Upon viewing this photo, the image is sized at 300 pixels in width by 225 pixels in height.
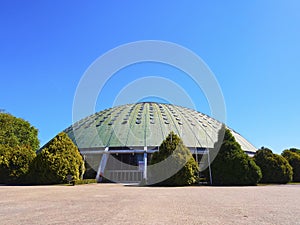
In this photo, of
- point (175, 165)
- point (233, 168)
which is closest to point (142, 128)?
point (175, 165)

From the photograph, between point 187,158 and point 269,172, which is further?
point 269,172

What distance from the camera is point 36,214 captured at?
707 cm

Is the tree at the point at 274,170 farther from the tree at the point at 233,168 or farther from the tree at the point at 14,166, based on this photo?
the tree at the point at 14,166

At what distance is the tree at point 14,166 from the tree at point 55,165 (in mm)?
2814

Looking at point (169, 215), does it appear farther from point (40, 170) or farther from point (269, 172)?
point (269, 172)

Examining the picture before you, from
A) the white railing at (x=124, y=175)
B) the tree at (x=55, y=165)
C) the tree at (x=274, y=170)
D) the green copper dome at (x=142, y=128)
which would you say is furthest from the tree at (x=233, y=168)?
the tree at (x=55, y=165)

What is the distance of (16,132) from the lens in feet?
128

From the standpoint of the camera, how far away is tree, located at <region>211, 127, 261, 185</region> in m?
24.4

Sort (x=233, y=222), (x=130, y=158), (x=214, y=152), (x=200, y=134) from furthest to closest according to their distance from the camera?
(x=200, y=134) → (x=130, y=158) → (x=214, y=152) → (x=233, y=222)

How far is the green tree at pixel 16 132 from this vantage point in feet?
122

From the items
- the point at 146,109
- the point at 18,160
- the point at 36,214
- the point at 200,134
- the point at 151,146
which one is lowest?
the point at 36,214

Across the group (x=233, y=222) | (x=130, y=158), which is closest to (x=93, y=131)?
(x=130, y=158)

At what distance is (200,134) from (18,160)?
25.8 meters

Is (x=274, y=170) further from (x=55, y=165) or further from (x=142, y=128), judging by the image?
(x=55, y=165)
